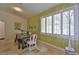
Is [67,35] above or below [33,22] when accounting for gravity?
below

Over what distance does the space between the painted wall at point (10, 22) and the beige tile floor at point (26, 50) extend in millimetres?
122

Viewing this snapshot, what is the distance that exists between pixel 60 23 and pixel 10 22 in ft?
2.89

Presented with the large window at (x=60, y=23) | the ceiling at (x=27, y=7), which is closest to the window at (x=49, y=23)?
the large window at (x=60, y=23)

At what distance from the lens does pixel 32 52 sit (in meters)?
2.13

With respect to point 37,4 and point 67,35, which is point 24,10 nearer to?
point 37,4

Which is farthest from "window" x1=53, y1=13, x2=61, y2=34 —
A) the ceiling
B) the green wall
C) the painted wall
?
the painted wall

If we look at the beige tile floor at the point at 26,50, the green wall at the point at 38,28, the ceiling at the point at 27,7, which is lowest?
the beige tile floor at the point at 26,50

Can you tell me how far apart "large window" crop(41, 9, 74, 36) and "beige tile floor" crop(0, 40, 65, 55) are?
291 mm

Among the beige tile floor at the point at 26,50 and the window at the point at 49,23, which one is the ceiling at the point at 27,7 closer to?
the window at the point at 49,23

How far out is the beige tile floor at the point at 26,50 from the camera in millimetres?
2100

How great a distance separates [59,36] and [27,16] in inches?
26.3

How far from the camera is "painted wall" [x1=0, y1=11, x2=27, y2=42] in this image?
211cm

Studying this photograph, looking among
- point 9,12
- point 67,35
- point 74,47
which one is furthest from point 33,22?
point 74,47

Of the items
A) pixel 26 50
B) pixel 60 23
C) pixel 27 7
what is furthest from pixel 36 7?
pixel 26 50
